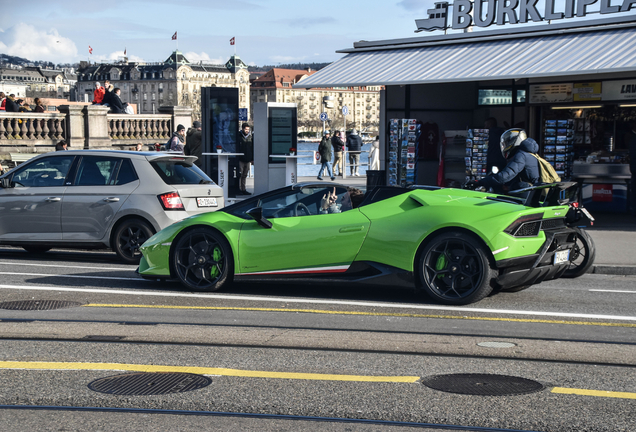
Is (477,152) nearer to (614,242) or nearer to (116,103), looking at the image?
(614,242)

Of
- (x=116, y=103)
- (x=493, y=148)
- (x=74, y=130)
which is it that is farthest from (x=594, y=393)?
(x=116, y=103)

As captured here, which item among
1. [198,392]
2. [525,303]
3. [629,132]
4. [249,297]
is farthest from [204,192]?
[629,132]

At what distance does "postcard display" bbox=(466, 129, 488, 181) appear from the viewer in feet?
57.8

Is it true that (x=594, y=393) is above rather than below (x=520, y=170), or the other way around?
below

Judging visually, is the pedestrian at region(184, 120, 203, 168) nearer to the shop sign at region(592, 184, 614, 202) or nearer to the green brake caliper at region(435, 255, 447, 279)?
the shop sign at region(592, 184, 614, 202)

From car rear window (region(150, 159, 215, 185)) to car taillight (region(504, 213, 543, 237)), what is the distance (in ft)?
18.0

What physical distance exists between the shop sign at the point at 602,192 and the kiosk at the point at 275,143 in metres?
6.92

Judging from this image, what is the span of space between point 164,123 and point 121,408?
91.2ft

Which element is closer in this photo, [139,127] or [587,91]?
[587,91]

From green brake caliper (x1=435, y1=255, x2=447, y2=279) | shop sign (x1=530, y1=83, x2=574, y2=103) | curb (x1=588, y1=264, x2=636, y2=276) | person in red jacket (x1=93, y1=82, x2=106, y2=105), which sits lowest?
curb (x1=588, y1=264, x2=636, y2=276)

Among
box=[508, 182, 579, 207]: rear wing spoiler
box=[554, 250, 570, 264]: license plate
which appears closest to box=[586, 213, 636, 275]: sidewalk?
box=[508, 182, 579, 207]: rear wing spoiler

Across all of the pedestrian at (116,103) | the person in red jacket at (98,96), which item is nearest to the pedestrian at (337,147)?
the pedestrian at (116,103)

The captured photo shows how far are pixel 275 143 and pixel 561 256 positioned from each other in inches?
500

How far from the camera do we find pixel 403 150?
18781 millimetres
